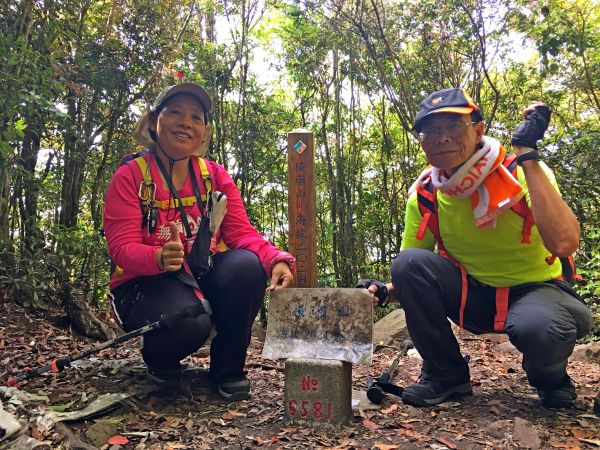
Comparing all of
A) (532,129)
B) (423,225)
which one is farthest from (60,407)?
(532,129)

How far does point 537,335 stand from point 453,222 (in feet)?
2.38

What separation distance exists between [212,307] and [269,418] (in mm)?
701

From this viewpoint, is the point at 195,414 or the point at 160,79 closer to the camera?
the point at 195,414

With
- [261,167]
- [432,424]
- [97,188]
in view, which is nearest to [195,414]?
[432,424]

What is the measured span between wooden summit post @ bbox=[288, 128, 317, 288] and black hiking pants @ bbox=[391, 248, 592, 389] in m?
0.49

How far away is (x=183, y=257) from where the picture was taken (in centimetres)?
257

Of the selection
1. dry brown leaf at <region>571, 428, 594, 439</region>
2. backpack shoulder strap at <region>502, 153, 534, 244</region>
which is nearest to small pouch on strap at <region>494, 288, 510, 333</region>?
backpack shoulder strap at <region>502, 153, 534, 244</region>

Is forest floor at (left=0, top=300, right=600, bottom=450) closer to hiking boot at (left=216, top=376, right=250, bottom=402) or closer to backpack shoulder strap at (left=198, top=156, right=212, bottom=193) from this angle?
hiking boot at (left=216, top=376, right=250, bottom=402)

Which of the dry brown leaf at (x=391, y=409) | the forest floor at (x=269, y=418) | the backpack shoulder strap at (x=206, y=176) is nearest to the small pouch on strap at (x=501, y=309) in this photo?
the forest floor at (x=269, y=418)

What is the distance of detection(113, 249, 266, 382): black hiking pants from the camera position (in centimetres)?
260

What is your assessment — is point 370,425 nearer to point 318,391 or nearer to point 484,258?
point 318,391

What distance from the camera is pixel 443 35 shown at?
681 centimetres

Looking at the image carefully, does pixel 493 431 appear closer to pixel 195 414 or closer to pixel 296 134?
pixel 195 414

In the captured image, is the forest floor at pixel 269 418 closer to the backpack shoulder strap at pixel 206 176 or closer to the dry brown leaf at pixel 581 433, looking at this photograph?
the dry brown leaf at pixel 581 433
